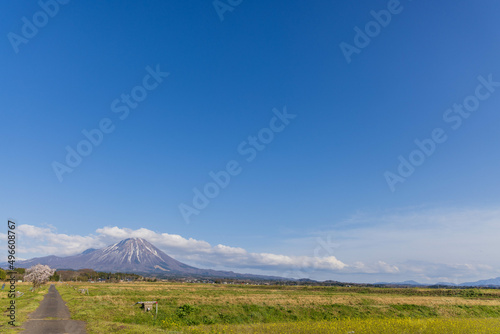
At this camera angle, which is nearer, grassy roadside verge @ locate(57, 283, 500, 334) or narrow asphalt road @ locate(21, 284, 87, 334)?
narrow asphalt road @ locate(21, 284, 87, 334)

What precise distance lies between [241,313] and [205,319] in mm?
7730

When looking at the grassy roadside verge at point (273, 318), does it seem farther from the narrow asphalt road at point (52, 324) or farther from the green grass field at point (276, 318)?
the narrow asphalt road at point (52, 324)

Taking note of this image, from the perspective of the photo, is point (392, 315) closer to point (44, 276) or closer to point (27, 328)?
point (27, 328)

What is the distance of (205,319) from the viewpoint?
3444cm

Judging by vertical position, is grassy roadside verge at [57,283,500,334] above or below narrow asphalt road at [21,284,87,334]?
below

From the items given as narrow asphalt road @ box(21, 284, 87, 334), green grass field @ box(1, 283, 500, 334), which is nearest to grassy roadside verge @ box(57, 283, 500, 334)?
green grass field @ box(1, 283, 500, 334)

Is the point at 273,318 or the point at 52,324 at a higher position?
the point at 52,324

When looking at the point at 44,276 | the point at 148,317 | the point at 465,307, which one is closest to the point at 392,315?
the point at 465,307

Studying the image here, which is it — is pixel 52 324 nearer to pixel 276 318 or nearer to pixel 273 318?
pixel 273 318

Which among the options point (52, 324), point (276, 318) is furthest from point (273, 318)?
point (52, 324)

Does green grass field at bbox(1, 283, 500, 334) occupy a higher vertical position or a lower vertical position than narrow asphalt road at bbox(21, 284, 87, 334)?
lower

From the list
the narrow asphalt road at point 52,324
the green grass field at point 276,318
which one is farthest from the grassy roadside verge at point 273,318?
the narrow asphalt road at point 52,324

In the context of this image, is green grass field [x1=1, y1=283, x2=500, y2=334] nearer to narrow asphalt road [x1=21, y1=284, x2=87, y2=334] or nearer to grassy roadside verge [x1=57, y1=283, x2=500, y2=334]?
grassy roadside verge [x1=57, y1=283, x2=500, y2=334]

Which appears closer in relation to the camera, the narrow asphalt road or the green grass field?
the narrow asphalt road
